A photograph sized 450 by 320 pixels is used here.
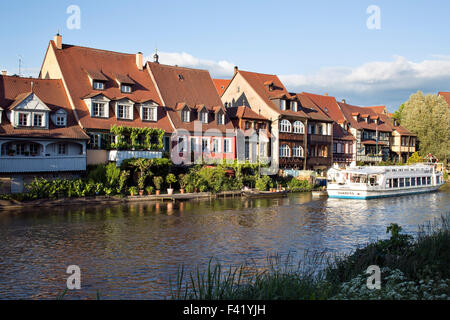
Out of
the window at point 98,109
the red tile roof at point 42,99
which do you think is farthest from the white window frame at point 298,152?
the red tile roof at point 42,99

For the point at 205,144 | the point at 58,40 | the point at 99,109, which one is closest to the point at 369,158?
the point at 205,144

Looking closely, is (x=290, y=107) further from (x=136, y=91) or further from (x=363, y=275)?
(x=363, y=275)

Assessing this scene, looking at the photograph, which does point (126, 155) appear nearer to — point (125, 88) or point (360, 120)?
point (125, 88)

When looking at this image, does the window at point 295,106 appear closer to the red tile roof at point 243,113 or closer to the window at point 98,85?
the red tile roof at point 243,113

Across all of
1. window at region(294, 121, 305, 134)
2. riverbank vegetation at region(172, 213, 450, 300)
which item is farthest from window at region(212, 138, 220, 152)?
riverbank vegetation at region(172, 213, 450, 300)

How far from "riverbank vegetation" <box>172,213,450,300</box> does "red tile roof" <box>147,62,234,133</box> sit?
36235 millimetres

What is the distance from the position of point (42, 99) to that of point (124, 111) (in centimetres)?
771

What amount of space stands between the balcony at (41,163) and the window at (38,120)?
9.73ft

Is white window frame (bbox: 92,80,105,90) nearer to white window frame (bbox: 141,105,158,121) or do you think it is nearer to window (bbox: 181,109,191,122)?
white window frame (bbox: 141,105,158,121)

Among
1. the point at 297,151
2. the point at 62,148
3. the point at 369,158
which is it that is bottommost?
the point at 369,158

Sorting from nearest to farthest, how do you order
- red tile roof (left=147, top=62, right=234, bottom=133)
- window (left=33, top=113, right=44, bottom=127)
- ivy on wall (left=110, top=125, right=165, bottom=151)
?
window (left=33, top=113, right=44, bottom=127)
ivy on wall (left=110, top=125, right=165, bottom=151)
red tile roof (left=147, top=62, right=234, bottom=133)

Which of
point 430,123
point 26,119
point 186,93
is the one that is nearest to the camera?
point 26,119

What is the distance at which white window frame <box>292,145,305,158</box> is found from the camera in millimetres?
62094

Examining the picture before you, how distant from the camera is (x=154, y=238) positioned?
78.4 ft
